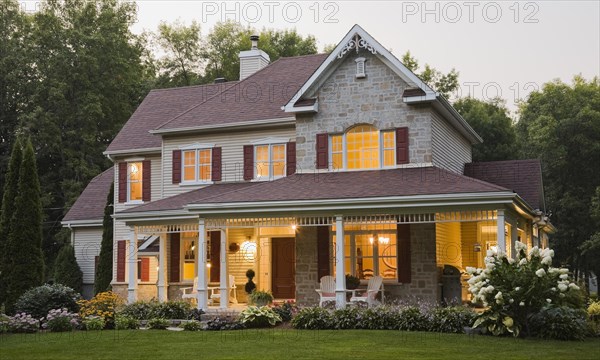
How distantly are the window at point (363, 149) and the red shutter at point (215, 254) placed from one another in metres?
4.62

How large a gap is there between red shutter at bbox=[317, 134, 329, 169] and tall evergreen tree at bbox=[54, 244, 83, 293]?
1443 centimetres

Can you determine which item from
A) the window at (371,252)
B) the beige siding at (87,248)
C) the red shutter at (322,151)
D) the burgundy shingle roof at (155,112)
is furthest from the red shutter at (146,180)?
the window at (371,252)

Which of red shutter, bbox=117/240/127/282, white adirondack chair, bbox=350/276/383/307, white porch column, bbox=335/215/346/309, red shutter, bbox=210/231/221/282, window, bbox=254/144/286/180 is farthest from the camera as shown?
red shutter, bbox=117/240/127/282

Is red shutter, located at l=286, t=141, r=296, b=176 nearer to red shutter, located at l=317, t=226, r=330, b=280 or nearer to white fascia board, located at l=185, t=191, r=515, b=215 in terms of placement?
red shutter, located at l=317, t=226, r=330, b=280

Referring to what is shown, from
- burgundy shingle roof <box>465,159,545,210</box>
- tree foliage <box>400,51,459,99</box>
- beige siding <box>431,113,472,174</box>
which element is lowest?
burgundy shingle roof <box>465,159,545,210</box>

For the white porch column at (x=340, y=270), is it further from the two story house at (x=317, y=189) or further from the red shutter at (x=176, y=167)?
the red shutter at (x=176, y=167)

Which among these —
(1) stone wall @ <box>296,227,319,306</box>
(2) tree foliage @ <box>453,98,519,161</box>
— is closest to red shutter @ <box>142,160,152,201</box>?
Answer: (1) stone wall @ <box>296,227,319,306</box>

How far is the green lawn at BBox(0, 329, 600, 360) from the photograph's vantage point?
12617mm

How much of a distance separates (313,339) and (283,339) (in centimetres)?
61

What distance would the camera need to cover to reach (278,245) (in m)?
23.2

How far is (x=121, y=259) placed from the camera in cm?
2708

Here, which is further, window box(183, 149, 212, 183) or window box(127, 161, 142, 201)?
window box(127, 161, 142, 201)

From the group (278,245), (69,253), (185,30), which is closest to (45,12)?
(185,30)

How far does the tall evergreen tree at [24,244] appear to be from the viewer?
20312mm
